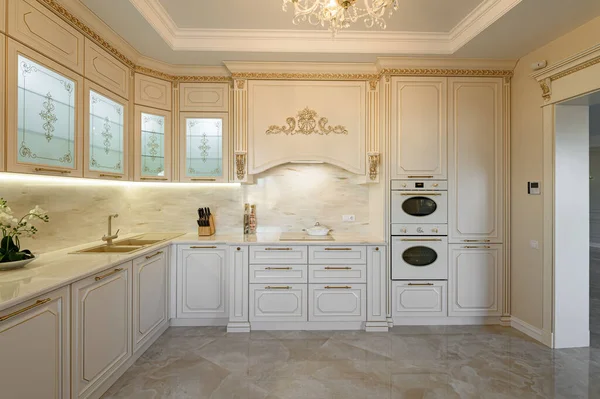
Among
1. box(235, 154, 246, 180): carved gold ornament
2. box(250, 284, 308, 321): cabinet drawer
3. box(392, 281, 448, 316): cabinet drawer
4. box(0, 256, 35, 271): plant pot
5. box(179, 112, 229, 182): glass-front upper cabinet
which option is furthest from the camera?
box(179, 112, 229, 182): glass-front upper cabinet

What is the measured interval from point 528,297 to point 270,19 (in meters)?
3.61

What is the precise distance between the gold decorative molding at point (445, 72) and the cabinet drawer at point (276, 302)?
7.79 feet

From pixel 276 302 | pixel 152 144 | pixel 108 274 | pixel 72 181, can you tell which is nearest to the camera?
pixel 108 274

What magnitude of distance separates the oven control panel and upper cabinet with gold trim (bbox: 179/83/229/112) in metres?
2.26

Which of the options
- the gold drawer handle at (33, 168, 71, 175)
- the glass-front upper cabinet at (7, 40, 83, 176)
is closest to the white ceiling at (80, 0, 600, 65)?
the glass-front upper cabinet at (7, 40, 83, 176)

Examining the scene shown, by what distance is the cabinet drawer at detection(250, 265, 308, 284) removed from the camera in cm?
301

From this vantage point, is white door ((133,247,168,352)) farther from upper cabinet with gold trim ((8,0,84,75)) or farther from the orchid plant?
upper cabinet with gold trim ((8,0,84,75))

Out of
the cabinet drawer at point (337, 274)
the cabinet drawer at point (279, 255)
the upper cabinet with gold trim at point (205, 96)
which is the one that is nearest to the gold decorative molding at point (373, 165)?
the cabinet drawer at point (337, 274)

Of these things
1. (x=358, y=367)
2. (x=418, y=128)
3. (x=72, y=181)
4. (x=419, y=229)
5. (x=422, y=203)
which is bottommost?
(x=358, y=367)

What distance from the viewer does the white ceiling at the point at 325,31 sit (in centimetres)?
239

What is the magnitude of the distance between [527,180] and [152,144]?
3.83 m

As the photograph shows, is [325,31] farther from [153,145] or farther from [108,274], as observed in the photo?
[108,274]

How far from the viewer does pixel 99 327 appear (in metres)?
1.96

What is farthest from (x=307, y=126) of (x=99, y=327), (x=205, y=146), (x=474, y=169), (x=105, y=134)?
(x=99, y=327)
